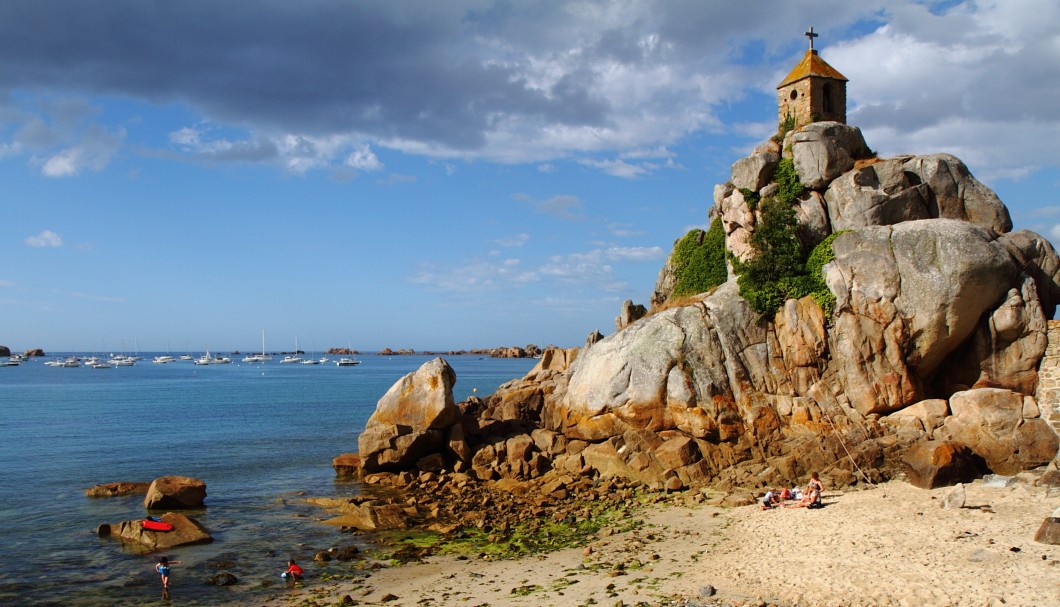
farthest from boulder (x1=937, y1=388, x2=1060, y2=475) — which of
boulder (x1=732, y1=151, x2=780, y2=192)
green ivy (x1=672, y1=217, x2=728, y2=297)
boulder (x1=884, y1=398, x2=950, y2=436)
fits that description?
green ivy (x1=672, y1=217, x2=728, y2=297)

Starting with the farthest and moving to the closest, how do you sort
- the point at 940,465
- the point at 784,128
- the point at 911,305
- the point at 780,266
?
the point at 784,128 → the point at 780,266 → the point at 911,305 → the point at 940,465

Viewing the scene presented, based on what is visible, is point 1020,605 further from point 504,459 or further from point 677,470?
point 504,459

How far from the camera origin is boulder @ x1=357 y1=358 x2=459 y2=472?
98.4 ft

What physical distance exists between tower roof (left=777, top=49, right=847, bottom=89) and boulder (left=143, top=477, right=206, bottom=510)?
31.9 metres

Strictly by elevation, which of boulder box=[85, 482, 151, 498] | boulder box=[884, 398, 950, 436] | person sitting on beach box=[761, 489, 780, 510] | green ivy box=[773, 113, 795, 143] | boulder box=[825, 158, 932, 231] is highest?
green ivy box=[773, 113, 795, 143]

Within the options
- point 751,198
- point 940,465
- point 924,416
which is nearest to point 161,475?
point 751,198

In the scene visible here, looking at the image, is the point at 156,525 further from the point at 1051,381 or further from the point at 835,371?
the point at 1051,381

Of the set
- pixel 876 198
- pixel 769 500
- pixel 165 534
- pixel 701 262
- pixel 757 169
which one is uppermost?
pixel 757 169

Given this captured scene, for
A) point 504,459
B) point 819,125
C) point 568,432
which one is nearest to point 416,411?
point 504,459

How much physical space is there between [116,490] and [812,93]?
35152mm

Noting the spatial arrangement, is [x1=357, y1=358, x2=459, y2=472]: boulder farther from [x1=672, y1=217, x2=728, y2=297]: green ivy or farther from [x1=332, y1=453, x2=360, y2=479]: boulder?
[x1=672, y1=217, x2=728, y2=297]: green ivy

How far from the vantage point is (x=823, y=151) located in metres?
31.4

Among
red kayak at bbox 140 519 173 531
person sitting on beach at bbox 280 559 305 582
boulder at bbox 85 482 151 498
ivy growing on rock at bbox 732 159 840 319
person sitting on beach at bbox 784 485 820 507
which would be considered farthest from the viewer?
ivy growing on rock at bbox 732 159 840 319

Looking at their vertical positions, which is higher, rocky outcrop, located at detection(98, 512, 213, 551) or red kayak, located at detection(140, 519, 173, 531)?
red kayak, located at detection(140, 519, 173, 531)
